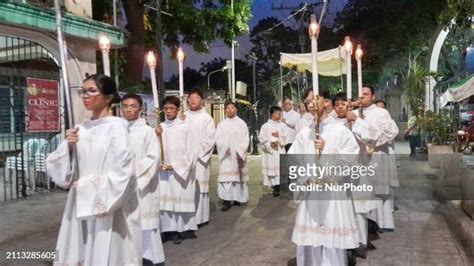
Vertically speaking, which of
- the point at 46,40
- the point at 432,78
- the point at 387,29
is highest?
the point at 387,29

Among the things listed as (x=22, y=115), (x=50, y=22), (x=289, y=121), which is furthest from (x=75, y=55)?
(x=289, y=121)

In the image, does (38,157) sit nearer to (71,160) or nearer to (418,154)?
(71,160)

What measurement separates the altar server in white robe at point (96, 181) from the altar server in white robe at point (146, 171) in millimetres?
1273

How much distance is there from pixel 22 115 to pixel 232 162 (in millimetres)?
Answer: 4282

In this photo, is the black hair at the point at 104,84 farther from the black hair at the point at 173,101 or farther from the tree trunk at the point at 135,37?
the tree trunk at the point at 135,37

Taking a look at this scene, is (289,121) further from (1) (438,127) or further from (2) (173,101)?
(2) (173,101)

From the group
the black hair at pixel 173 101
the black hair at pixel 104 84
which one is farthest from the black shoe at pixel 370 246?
the black hair at pixel 104 84

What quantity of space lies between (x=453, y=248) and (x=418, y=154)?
36.1 ft

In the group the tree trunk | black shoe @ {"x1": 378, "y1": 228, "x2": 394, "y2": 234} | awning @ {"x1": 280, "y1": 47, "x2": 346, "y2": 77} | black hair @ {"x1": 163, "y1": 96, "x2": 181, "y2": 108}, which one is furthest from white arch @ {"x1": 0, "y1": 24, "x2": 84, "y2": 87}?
black shoe @ {"x1": 378, "y1": 228, "x2": 394, "y2": 234}

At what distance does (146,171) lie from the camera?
4762 mm

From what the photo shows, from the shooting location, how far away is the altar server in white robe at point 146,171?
4.80 m

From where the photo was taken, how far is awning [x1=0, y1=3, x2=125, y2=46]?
25.6ft

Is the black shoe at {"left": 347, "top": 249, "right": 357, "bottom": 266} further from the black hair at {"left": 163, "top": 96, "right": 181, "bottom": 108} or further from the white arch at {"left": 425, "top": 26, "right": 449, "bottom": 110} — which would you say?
the white arch at {"left": 425, "top": 26, "right": 449, "bottom": 110}

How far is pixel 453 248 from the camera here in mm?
6000
